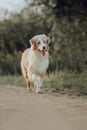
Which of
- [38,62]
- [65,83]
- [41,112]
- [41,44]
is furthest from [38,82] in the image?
[41,112]

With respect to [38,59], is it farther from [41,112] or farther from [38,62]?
[41,112]

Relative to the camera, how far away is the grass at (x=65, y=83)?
595 inches

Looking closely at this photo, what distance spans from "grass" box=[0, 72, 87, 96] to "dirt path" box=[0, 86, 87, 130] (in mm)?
1027

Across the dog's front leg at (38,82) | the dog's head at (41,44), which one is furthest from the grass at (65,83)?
the dog's head at (41,44)

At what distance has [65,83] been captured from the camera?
1623 centimetres

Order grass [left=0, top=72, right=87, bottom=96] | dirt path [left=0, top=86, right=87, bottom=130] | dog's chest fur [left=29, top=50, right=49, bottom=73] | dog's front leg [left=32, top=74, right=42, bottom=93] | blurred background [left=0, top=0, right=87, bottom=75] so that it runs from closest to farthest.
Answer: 1. dirt path [left=0, top=86, right=87, bottom=130]
2. dog's front leg [left=32, top=74, right=42, bottom=93]
3. grass [left=0, top=72, right=87, bottom=96]
4. dog's chest fur [left=29, top=50, right=49, bottom=73]
5. blurred background [left=0, top=0, right=87, bottom=75]

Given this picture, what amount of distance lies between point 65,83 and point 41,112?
16.8 feet

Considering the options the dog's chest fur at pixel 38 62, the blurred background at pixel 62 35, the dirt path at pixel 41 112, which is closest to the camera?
the dirt path at pixel 41 112

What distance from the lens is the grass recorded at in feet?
49.6

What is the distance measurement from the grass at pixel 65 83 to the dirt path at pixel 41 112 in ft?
3.37

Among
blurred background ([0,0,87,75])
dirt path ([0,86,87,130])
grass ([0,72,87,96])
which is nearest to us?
dirt path ([0,86,87,130])

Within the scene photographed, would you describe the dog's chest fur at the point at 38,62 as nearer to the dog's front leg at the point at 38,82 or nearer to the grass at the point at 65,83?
the dog's front leg at the point at 38,82

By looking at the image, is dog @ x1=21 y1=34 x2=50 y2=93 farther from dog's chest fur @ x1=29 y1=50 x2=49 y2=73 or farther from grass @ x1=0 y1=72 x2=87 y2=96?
grass @ x1=0 y1=72 x2=87 y2=96

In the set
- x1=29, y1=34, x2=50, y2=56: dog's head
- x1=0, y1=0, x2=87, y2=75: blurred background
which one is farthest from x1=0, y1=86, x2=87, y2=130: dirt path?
x1=0, y1=0, x2=87, y2=75: blurred background
